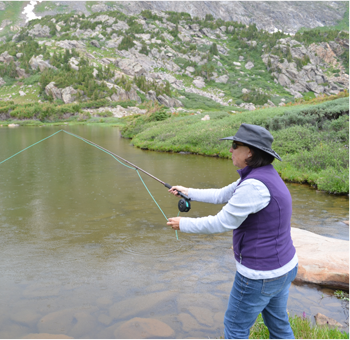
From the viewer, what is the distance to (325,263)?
216 inches

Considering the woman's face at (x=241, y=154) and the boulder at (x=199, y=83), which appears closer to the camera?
the woman's face at (x=241, y=154)

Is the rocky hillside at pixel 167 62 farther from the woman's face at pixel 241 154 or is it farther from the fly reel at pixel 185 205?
the woman's face at pixel 241 154

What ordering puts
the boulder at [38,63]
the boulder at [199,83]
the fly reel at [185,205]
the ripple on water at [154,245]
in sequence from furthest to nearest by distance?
1. the boulder at [199,83]
2. the boulder at [38,63]
3. the ripple on water at [154,245]
4. the fly reel at [185,205]

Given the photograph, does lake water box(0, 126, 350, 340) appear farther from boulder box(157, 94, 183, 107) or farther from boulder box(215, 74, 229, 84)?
boulder box(215, 74, 229, 84)

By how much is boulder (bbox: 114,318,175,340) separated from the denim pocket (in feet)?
7.01

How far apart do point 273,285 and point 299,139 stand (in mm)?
16076

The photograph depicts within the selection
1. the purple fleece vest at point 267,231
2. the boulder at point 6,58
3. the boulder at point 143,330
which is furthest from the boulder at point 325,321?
the boulder at point 6,58

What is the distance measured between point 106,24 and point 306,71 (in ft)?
336

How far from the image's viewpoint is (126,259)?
6.81 meters

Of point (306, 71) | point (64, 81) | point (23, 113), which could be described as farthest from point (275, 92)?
point (23, 113)

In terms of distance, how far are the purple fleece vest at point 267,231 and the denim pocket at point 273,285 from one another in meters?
0.12

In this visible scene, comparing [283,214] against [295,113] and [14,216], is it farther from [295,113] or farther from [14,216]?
[295,113]

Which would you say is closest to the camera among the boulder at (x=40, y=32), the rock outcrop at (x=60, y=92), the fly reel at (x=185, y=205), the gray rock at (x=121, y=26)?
the fly reel at (x=185, y=205)

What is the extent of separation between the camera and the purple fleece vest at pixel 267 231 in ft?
8.50
